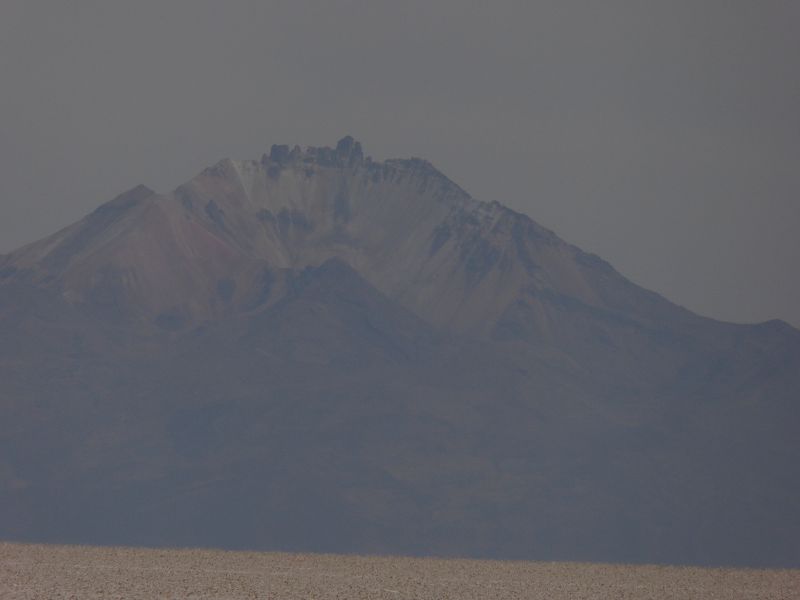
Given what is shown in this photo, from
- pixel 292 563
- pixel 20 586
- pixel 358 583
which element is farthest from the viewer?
pixel 292 563

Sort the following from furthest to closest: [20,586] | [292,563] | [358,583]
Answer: [292,563] → [358,583] → [20,586]

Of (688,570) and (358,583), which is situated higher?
(688,570)

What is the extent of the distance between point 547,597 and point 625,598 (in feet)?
6.82

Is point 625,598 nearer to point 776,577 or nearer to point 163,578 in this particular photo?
point 776,577

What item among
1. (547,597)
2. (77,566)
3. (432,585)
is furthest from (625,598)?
(77,566)

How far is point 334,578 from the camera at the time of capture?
4072 cm

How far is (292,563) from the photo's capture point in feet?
143

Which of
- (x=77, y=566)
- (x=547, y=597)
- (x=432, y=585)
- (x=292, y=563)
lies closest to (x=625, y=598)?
(x=547, y=597)

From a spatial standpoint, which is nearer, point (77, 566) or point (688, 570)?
point (77, 566)

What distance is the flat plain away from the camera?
123 feet

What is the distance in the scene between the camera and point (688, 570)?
4494cm

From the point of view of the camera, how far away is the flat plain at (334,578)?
3741 centimetres

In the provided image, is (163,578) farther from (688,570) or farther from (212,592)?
(688,570)

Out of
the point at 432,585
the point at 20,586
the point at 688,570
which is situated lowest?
the point at 20,586
